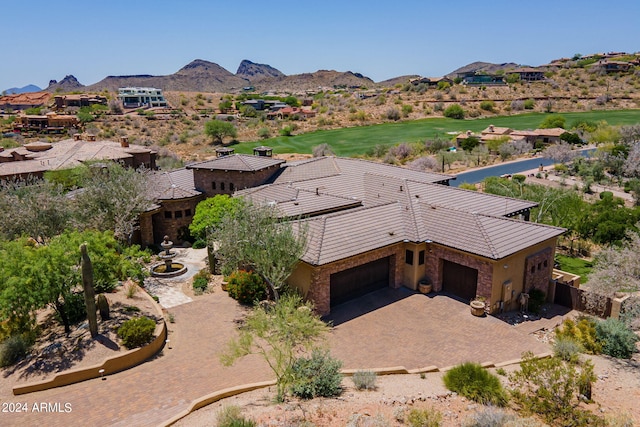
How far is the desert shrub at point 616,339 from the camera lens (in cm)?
1928

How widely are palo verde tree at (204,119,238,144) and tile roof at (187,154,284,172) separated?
5461 centimetres

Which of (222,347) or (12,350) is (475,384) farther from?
(12,350)

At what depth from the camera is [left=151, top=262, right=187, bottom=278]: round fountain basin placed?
28656 mm

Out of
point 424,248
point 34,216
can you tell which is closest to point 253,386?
point 424,248

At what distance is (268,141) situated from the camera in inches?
3711

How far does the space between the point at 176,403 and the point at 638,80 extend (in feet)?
493

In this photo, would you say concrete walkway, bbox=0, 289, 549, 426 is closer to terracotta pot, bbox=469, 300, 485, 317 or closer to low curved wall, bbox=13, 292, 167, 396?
low curved wall, bbox=13, 292, 167, 396

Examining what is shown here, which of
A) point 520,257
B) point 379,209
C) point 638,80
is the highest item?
point 638,80

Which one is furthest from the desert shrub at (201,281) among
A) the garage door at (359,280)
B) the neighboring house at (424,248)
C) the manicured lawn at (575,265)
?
the manicured lawn at (575,265)

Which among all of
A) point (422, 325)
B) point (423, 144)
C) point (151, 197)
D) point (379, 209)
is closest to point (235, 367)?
point (422, 325)

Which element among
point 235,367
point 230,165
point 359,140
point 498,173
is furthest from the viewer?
point 359,140

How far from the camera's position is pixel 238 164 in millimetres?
36906

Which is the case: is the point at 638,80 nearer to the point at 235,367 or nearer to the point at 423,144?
the point at 423,144

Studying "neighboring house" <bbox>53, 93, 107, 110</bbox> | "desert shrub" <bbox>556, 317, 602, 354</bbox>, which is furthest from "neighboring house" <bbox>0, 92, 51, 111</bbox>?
"desert shrub" <bbox>556, 317, 602, 354</bbox>
